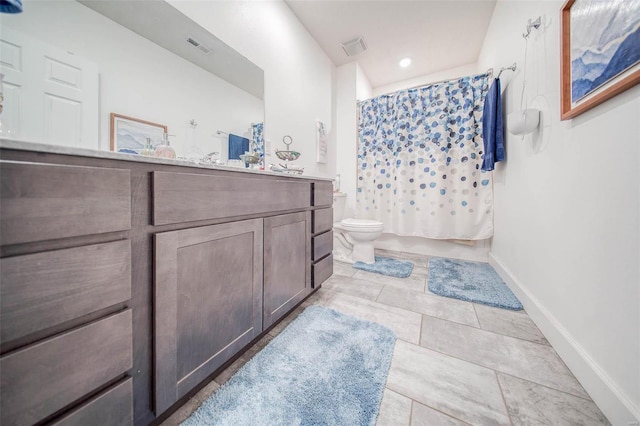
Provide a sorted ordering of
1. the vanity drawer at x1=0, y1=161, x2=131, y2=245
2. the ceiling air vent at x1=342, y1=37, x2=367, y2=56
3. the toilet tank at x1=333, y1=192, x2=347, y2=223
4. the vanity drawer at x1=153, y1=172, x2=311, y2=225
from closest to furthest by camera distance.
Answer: the vanity drawer at x1=0, y1=161, x2=131, y2=245 < the vanity drawer at x1=153, y1=172, x2=311, y2=225 < the ceiling air vent at x1=342, y1=37, x2=367, y2=56 < the toilet tank at x1=333, y1=192, x2=347, y2=223

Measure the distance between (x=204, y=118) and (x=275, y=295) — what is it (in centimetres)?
105

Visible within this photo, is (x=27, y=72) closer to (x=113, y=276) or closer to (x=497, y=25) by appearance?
(x=113, y=276)

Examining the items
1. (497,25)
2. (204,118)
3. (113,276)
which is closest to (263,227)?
(113,276)

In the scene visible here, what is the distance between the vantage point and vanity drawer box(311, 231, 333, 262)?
57.7 inches

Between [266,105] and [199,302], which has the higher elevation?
[266,105]

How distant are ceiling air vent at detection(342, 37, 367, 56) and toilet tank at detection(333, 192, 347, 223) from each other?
163 cm

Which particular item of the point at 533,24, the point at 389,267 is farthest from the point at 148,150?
the point at 533,24

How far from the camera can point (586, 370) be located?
868mm

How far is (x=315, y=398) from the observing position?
827 millimetres

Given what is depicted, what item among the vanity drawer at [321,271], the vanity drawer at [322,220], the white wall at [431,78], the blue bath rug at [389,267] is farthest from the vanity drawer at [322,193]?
the white wall at [431,78]

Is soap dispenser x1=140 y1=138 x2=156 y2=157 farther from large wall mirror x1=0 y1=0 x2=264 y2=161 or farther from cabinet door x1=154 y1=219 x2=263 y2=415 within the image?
cabinet door x1=154 y1=219 x2=263 y2=415

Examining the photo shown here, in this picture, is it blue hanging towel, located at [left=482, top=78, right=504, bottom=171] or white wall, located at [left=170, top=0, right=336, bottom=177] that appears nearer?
white wall, located at [left=170, top=0, right=336, bottom=177]

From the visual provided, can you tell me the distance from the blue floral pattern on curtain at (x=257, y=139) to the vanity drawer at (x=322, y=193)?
1.69ft

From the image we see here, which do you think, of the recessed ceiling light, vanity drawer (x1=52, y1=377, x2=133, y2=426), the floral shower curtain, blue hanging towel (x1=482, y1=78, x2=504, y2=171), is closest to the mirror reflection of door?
vanity drawer (x1=52, y1=377, x2=133, y2=426)
